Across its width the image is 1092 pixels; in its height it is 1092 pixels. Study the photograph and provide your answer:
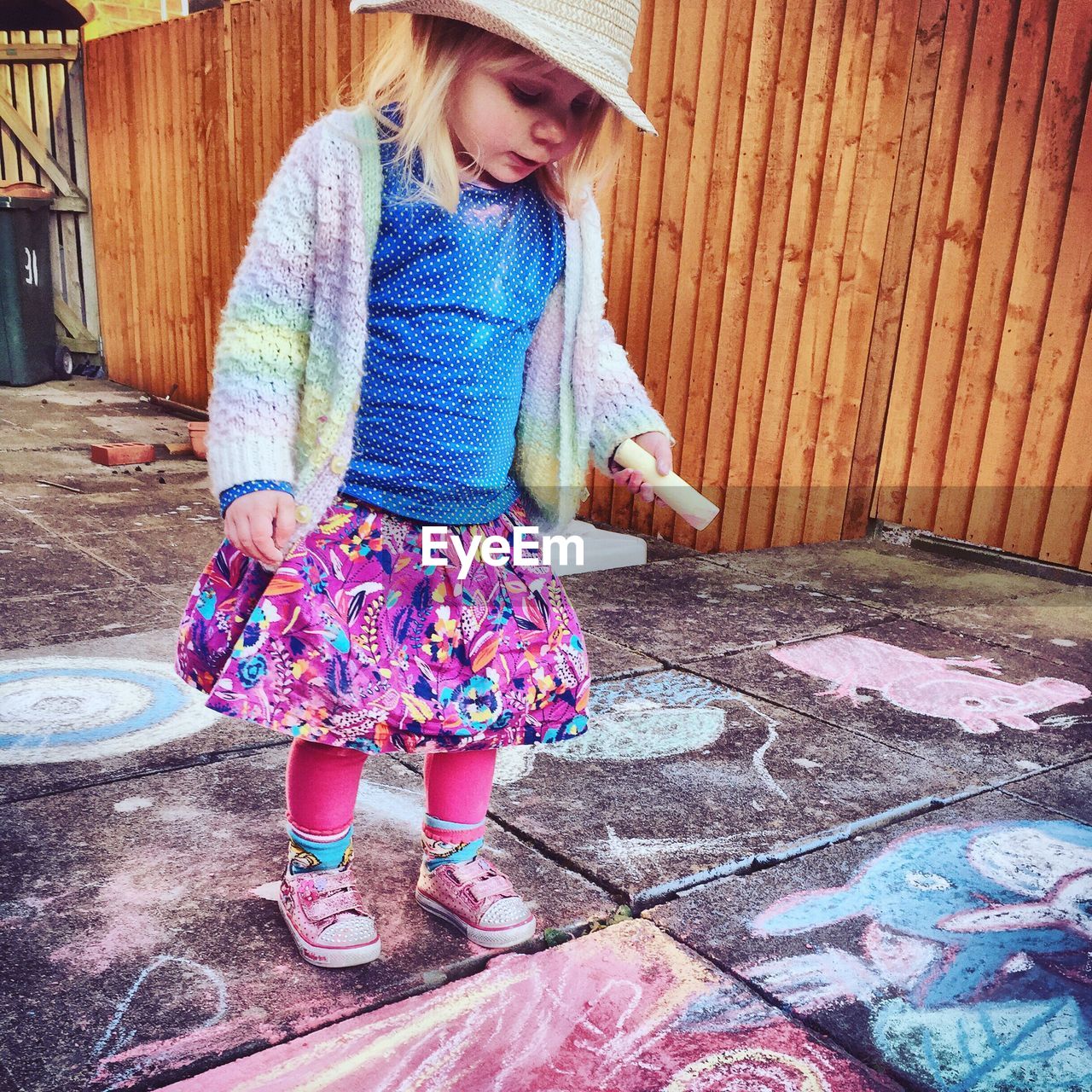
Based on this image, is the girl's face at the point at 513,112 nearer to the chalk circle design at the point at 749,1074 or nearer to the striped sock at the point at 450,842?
the striped sock at the point at 450,842

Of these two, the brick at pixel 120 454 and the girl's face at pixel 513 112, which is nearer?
the girl's face at pixel 513 112

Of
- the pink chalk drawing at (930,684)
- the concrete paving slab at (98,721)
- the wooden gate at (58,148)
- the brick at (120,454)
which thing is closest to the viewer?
the concrete paving slab at (98,721)

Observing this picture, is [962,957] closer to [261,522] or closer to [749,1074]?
[749,1074]

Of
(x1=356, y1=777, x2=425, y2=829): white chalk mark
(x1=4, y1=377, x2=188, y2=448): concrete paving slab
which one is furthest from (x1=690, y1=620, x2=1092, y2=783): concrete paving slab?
(x1=4, y1=377, x2=188, y2=448): concrete paving slab

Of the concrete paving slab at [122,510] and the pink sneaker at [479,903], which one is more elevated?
the pink sneaker at [479,903]

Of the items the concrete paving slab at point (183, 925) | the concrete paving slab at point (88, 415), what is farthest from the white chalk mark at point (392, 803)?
the concrete paving slab at point (88, 415)

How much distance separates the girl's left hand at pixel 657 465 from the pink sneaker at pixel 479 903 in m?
0.67

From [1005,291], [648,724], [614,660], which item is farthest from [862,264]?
[648,724]

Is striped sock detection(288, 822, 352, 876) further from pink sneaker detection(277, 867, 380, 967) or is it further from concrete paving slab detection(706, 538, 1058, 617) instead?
concrete paving slab detection(706, 538, 1058, 617)

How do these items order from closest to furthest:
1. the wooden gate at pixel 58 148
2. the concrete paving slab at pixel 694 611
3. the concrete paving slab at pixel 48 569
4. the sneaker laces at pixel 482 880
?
the sneaker laces at pixel 482 880 < the concrete paving slab at pixel 694 611 < the concrete paving slab at pixel 48 569 < the wooden gate at pixel 58 148

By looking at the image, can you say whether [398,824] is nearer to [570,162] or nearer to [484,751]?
[484,751]

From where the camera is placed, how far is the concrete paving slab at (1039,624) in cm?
332

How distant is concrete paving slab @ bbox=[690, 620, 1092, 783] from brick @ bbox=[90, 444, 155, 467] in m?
3.87

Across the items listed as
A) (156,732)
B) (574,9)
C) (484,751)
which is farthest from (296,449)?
(156,732)
